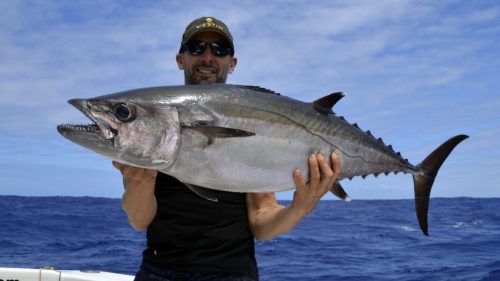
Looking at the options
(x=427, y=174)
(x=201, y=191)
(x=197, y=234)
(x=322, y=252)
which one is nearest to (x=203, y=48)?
(x=201, y=191)

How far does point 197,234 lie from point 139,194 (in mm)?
461

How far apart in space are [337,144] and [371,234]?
2119cm

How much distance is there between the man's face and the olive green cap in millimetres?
32

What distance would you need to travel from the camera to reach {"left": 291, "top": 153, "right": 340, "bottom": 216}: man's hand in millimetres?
3113

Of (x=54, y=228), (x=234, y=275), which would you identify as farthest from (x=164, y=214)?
(x=54, y=228)

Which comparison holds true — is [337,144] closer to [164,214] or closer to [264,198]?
[264,198]

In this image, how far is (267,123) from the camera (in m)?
2.99

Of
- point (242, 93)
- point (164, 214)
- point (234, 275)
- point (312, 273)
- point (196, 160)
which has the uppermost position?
point (242, 93)

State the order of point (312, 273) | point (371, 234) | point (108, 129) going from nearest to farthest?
point (108, 129) → point (312, 273) → point (371, 234)

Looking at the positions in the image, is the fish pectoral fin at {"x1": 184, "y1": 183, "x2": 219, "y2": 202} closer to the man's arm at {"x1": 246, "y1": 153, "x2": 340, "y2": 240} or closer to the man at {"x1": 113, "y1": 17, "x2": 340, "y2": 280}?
the man at {"x1": 113, "y1": 17, "x2": 340, "y2": 280}

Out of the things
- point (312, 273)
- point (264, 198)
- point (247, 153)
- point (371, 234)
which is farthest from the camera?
point (371, 234)

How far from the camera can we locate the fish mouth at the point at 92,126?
106 inches

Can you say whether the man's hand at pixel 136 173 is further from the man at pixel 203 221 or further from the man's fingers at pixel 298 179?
the man's fingers at pixel 298 179

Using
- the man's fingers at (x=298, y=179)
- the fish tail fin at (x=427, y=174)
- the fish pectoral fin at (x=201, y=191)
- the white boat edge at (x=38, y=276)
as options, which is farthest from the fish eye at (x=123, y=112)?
the white boat edge at (x=38, y=276)
